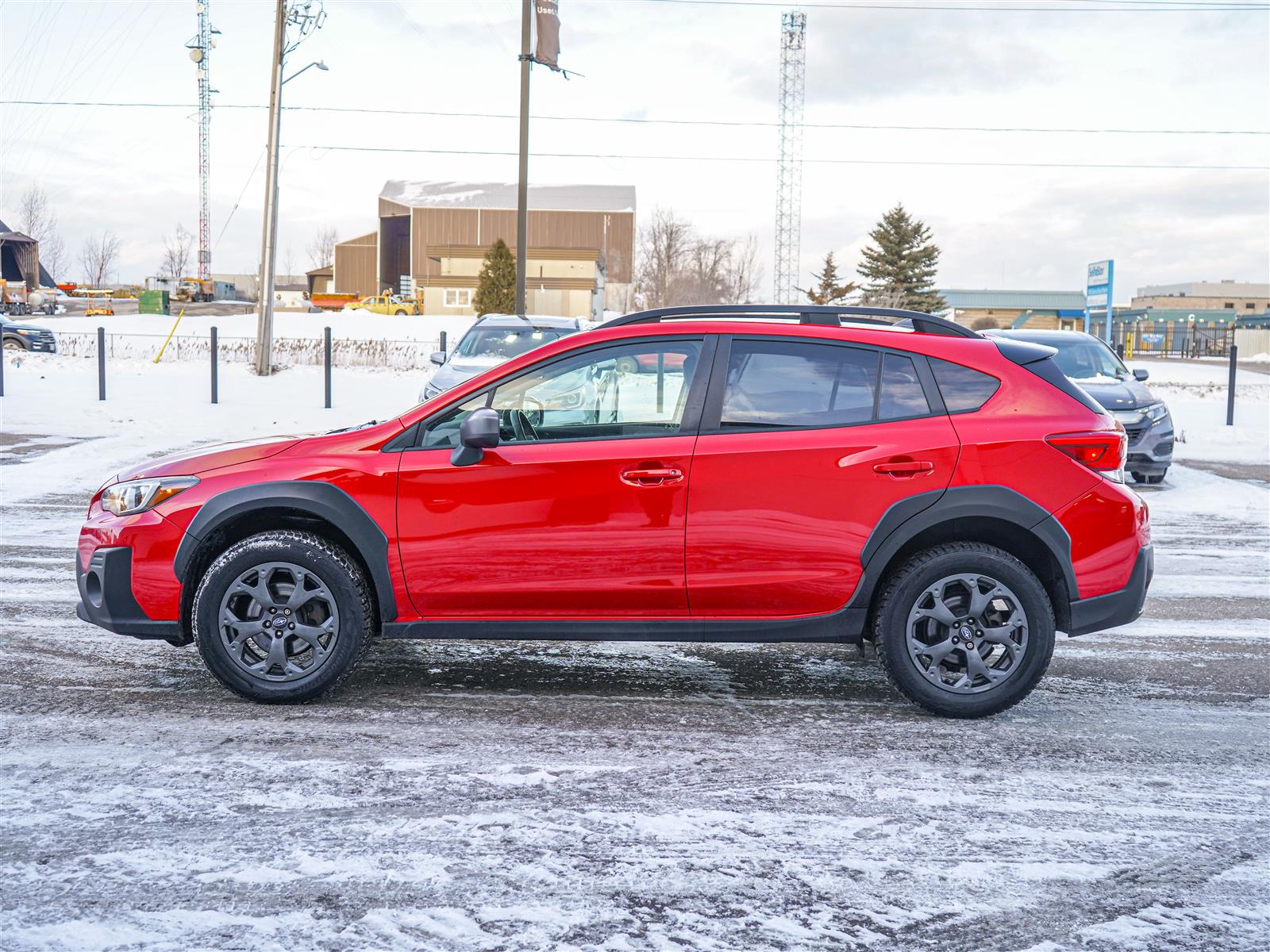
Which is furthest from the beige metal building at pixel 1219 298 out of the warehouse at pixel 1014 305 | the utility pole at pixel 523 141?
the utility pole at pixel 523 141

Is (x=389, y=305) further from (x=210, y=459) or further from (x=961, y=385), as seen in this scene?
(x=961, y=385)

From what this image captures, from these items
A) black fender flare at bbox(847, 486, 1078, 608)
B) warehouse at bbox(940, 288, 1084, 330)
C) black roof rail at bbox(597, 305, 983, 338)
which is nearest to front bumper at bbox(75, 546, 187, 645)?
black roof rail at bbox(597, 305, 983, 338)

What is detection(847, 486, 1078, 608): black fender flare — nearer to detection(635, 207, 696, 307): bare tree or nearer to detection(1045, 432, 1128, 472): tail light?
detection(1045, 432, 1128, 472): tail light

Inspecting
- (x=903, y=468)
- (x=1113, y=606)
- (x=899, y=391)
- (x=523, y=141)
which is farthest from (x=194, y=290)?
(x=1113, y=606)

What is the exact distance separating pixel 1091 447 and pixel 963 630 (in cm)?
94

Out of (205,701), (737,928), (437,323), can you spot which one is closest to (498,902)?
(737,928)

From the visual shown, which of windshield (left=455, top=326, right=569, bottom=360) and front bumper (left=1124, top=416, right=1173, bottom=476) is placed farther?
windshield (left=455, top=326, right=569, bottom=360)

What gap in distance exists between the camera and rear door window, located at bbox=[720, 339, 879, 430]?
16.4 ft

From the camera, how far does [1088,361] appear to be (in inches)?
549

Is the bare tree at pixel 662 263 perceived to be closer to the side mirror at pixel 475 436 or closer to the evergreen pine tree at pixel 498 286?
the evergreen pine tree at pixel 498 286

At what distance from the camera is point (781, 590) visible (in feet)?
16.2

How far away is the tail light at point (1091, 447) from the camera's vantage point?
4.95 metres

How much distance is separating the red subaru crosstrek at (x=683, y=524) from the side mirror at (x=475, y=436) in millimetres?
10

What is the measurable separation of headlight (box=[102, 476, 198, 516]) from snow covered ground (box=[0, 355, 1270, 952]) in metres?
0.84
